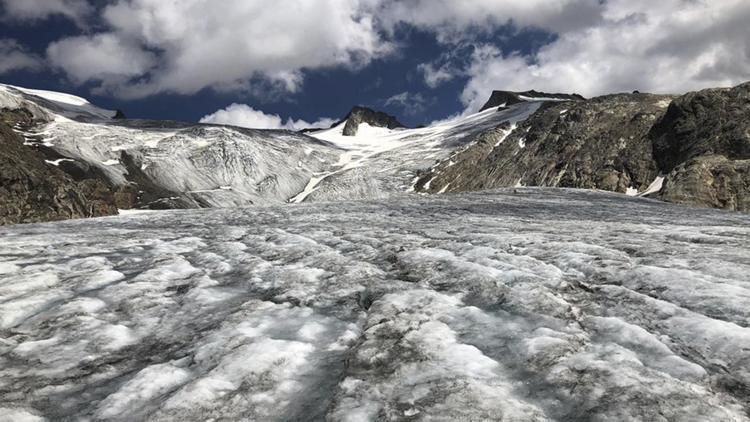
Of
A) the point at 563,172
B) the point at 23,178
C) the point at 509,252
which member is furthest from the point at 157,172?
the point at 509,252

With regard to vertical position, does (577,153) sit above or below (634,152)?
above

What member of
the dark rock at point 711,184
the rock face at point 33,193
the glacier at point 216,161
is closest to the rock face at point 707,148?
the dark rock at point 711,184

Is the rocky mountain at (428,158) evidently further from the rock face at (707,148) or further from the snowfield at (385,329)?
the snowfield at (385,329)

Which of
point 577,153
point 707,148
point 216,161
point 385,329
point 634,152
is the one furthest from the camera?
point 216,161

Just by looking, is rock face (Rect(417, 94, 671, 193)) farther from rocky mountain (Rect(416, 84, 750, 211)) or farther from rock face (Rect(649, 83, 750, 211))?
rock face (Rect(649, 83, 750, 211))

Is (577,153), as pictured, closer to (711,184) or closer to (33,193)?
(711,184)

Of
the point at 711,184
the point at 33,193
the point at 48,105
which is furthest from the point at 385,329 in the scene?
the point at 48,105

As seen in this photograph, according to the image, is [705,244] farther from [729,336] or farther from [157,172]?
[157,172]
